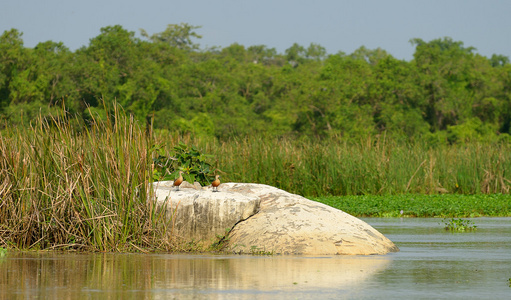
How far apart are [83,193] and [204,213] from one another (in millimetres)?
1418

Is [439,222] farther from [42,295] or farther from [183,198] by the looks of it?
[42,295]

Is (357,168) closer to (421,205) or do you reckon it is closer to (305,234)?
(421,205)

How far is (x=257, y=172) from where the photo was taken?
62.3 feet

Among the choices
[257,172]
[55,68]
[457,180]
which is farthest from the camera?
[55,68]

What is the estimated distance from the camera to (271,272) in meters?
7.59

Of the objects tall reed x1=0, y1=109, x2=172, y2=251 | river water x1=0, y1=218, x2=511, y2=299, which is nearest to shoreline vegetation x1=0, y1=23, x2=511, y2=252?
tall reed x1=0, y1=109, x2=172, y2=251

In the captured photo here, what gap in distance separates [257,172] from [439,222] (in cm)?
563

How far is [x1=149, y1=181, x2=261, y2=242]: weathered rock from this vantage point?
972 cm

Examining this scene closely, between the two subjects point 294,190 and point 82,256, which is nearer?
point 82,256

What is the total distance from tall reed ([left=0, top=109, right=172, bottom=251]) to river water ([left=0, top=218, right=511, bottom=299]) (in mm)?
476

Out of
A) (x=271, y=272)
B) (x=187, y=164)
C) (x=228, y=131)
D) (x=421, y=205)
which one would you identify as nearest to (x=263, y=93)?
(x=228, y=131)

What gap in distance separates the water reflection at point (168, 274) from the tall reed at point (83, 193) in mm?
492

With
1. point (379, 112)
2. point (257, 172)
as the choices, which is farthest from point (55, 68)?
point (257, 172)

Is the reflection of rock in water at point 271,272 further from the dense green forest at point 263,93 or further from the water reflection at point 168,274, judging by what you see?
the dense green forest at point 263,93
